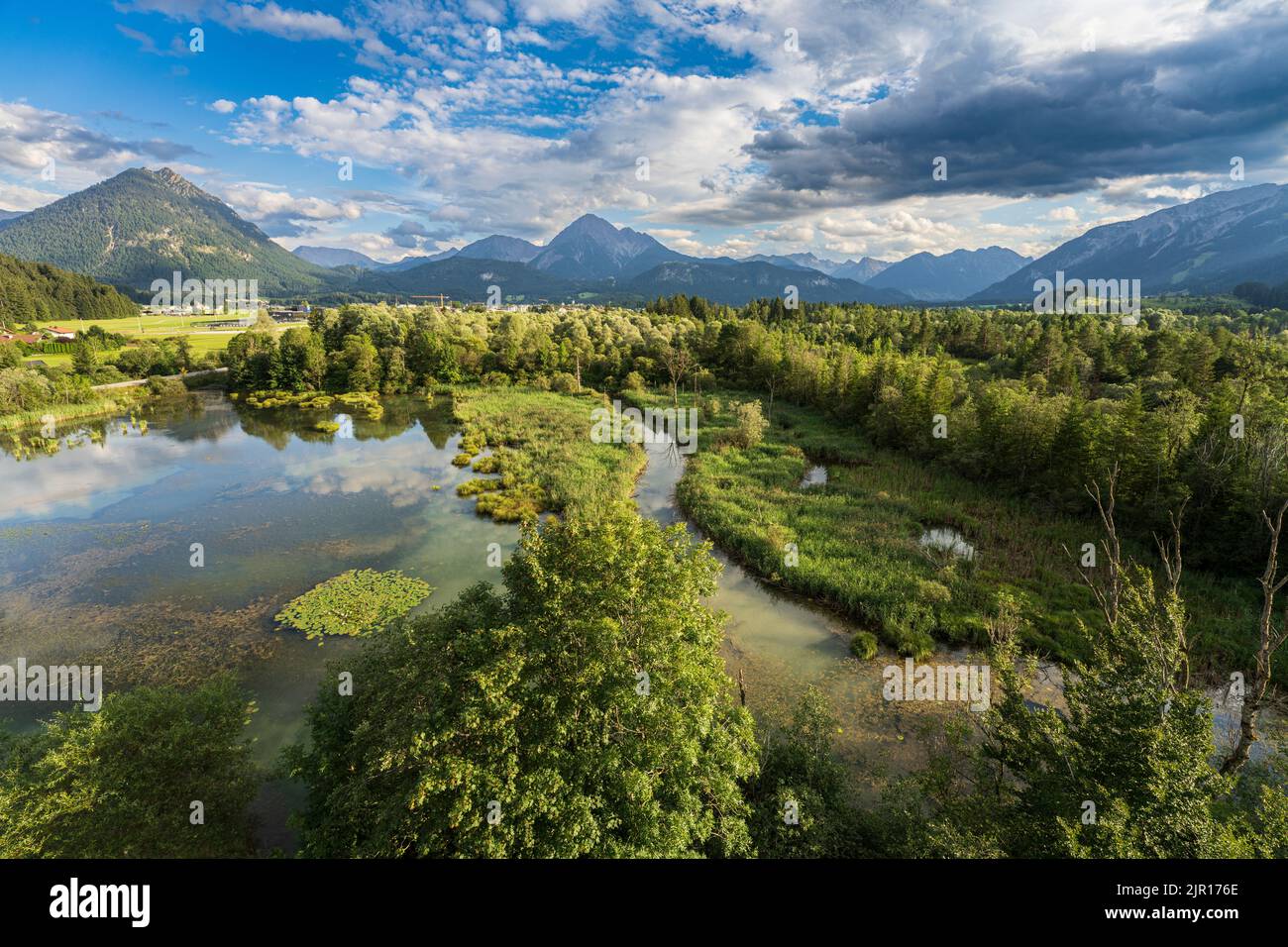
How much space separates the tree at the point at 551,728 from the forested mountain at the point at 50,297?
474ft

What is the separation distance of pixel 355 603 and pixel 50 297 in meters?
164

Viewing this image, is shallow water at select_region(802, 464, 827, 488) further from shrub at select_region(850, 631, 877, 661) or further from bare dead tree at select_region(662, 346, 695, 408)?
bare dead tree at select_region(662, 346, 695, 408)

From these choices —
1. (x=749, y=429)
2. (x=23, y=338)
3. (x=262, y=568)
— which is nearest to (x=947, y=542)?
(x=749, y=429)

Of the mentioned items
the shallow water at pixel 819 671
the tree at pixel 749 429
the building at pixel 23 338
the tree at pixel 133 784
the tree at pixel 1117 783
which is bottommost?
the shallow water at pixel 819 671

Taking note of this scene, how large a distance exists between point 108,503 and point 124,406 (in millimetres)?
41874

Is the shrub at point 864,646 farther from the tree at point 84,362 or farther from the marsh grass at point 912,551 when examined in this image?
the tree at point 84,362

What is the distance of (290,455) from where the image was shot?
1916 inches

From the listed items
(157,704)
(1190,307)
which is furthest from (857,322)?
(1190,307)

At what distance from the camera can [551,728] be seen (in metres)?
10.4

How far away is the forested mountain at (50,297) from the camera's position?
108 meters

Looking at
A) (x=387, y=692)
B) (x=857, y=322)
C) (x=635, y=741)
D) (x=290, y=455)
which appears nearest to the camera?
(x=635, y=741)

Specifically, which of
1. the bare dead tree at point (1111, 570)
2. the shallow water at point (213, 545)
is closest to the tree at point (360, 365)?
the shallow water at point (213, 545)

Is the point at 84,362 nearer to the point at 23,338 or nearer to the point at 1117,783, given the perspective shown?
the point at 23,338
